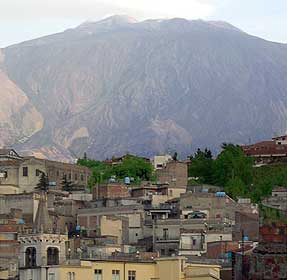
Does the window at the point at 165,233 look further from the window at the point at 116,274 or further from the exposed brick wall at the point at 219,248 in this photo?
the window at the point at 116,274

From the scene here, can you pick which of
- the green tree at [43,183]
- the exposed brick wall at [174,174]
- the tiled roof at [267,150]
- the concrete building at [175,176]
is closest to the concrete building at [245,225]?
the concrete building at [175,176]

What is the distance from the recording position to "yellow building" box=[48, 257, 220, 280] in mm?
43719

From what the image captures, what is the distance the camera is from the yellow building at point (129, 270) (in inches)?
1721

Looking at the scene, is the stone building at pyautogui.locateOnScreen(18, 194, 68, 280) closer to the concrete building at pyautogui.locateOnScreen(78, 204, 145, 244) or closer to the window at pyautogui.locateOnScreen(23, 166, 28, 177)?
the concrete building at pyautogui.locateOnScreen(78, 204, 145, 244)

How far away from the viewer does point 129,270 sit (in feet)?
145

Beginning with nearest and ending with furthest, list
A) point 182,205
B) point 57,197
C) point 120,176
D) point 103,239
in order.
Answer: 1. point 103,239
2. point 182,205
3. point 57,197
4. point 120,176

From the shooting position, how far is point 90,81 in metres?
198

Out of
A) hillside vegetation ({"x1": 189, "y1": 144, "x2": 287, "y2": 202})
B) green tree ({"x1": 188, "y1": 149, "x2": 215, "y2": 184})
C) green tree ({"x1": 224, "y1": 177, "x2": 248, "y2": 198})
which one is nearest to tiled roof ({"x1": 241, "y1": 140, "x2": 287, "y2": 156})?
hillside vegetation ({"x1": 189, "y1": 144, "x2": 287, "y2": 202})

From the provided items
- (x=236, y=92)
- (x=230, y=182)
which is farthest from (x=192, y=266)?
(x=236, y=92)

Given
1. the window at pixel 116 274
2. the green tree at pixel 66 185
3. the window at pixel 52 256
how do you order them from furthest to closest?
the green tree at pixel 66 185 < the window at pixel 52 256 < the window at pixel 116 274

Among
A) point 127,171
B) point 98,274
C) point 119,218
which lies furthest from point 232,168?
point 98,274

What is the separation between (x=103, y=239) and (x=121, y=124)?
118 meters

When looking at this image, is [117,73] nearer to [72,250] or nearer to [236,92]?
[236,92]

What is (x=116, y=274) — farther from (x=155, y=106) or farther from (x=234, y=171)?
(x=155, y=106)
